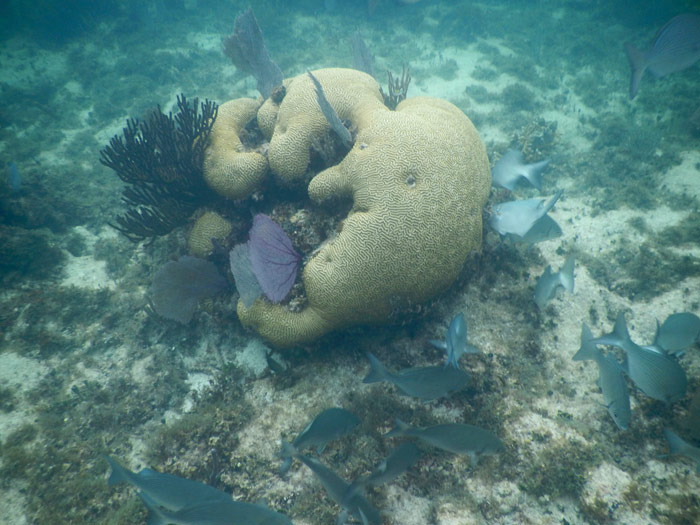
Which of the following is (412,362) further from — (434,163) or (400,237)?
(434,163)

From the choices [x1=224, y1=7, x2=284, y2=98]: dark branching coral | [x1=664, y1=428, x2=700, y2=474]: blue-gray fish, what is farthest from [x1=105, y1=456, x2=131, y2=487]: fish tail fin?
[x1=224, y1=7, x2=284, y2=98]: dark branching coral

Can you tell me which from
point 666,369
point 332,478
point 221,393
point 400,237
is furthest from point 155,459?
point 666,369

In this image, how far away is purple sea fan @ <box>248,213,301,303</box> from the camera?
3.83 metres

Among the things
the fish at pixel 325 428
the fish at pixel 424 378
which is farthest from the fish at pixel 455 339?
the fish at pixel 325 428

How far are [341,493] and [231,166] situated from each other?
409cm

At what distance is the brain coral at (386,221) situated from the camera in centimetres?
355

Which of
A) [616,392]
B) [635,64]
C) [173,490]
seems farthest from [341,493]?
[635,64]

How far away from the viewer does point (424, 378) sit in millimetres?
2850

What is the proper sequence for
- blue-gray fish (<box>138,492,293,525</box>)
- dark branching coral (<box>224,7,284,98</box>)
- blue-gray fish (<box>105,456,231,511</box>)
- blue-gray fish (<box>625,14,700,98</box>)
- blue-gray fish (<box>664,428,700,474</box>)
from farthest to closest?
dark branching coral (<box>224,7,284,98</box>), blue-gray fish (<box>625,14,700,98</box>), blue-gray fish (<box>664,428,700,474</box>), blue-gray fish (<box>105,456,231,511</box>), blue-gray fish (<box>138,492,293,525</box>)

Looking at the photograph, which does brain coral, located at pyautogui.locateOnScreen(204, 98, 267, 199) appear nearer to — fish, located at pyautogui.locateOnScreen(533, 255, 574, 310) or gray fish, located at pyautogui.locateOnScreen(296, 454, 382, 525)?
gray fish, located at pyautogui.locateOnScreen(296, 454, 382, 525)

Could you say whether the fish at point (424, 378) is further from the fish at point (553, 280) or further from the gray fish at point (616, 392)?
the fish at point (553, 280)

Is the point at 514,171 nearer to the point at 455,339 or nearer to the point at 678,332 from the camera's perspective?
the point at 678,332

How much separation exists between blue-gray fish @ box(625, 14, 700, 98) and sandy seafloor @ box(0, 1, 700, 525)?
219 cm

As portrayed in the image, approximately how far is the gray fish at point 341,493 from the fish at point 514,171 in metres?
4.30
